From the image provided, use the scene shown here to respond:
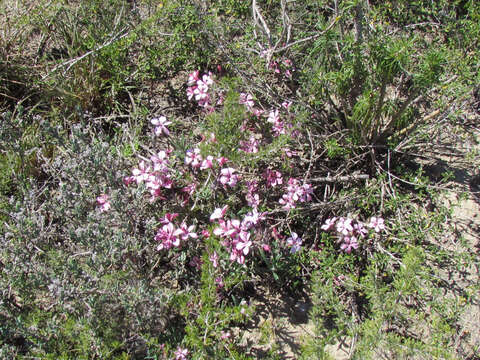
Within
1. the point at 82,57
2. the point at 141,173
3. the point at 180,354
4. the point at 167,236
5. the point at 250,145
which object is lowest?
the point at 180,354

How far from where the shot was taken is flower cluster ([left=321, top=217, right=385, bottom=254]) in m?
2.66

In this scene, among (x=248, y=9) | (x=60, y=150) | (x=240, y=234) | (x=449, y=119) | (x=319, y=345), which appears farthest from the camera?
(x=248, y=9)

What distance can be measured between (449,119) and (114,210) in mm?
2327

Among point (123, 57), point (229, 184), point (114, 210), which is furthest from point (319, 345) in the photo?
point (123, 57)

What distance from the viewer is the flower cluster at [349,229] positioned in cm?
266

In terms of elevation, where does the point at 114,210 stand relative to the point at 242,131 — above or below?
below

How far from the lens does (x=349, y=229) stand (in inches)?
104

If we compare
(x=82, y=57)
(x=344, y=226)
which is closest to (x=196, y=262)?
(x=344, y=226)

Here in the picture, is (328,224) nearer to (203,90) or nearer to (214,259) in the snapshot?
(214,259)

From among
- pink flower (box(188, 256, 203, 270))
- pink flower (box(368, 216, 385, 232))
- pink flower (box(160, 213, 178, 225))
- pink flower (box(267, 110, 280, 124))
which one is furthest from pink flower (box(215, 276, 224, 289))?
pink flower (box(267, 110, 280, 124))

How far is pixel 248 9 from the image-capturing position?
380 cm

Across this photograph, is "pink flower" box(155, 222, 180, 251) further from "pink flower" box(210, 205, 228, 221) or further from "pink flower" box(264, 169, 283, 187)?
"pink flower" box(264, 169, 283, 187)

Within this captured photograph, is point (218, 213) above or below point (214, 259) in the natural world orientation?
above

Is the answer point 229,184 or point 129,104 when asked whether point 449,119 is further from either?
point 129,104
